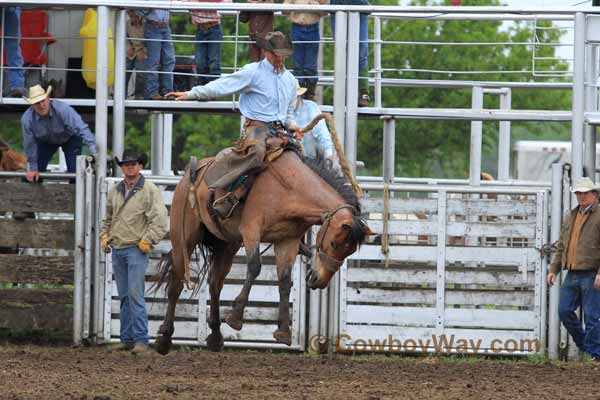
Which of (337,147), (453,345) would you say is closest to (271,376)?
(337,147)

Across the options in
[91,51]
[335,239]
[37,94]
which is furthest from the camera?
[91,51]

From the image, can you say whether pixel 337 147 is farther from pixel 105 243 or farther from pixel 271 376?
Result: pixel 105 243

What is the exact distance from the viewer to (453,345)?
12.4 metres

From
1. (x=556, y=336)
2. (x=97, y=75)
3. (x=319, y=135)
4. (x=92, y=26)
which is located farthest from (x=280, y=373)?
(x=92, y=26)

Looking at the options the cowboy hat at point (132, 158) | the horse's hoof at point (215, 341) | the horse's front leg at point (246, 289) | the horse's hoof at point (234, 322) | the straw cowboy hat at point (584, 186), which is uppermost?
the cowboy hat at point (132, 158)

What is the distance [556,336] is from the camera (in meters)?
12.3

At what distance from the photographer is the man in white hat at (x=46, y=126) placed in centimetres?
1261

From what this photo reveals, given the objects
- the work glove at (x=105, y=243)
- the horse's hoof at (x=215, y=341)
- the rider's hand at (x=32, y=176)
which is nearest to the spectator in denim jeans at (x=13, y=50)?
the rider's hand at (x=32, y=176)

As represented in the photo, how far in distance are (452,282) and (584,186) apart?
5.49 feet

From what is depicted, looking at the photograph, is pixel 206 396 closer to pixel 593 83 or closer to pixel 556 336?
pixel 556 336

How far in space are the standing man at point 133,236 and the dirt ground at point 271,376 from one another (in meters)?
0.40

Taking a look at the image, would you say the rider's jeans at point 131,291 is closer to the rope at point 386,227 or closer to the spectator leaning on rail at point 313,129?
the spectator leaning on rail at point 313,129

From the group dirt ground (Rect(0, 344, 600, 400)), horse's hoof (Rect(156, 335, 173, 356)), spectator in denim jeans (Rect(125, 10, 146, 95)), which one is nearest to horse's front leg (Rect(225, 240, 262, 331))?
dirt ground (Rect(0, 344, 600, 400))

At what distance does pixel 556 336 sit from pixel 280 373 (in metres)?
3.24
